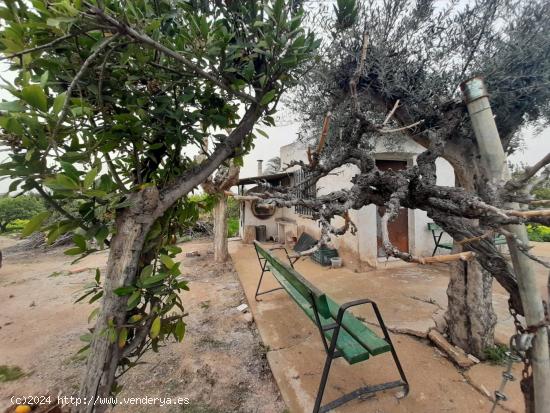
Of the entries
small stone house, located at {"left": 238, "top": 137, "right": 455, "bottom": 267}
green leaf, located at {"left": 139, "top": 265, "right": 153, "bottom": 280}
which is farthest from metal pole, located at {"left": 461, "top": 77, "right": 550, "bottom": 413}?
small stone house, located at {"left": 238, "top": 137, "right": 455, "bottom": 267}

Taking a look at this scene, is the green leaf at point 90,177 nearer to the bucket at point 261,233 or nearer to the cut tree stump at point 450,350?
→ the cut tree stump at point 450,350

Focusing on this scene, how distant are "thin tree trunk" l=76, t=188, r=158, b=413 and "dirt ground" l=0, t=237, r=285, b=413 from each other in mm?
202

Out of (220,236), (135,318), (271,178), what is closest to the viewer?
(135,318)

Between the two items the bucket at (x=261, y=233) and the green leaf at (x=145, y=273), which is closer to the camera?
the green leaf at (x=145, y=273)

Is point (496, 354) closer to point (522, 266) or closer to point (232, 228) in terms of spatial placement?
point (522, 266)

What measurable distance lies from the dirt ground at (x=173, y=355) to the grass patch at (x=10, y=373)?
6 centimetres

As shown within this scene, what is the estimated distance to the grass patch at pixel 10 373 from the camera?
7.79ft

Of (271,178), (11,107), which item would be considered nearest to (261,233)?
(271,178)

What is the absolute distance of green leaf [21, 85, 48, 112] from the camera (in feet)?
2.02

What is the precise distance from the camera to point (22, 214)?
43.6ft

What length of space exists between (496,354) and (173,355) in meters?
3.30

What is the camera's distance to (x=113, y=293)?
0.92 m

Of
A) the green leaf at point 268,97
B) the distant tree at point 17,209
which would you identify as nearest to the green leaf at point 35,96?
the green leaf at point 268,97

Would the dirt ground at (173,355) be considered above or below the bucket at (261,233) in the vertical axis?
below
